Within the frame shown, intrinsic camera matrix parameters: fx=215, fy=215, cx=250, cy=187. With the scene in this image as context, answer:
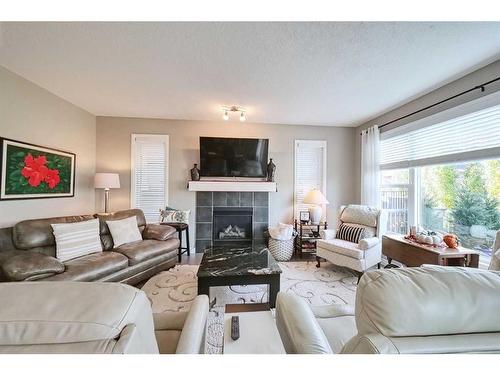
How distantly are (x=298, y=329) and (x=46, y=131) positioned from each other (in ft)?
12.7

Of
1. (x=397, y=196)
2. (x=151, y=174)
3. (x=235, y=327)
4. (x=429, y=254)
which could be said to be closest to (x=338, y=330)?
(x=235, y=327)

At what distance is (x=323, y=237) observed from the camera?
3418 mm

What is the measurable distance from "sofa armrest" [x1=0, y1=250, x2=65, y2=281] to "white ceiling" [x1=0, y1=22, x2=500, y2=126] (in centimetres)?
193

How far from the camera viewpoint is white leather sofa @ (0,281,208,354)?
1.59 feet

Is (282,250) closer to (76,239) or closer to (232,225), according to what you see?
(232,225)

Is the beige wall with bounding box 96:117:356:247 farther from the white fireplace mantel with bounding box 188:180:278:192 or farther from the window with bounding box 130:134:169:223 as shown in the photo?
the white fireplace mantel with bounding box 188:180:278:192

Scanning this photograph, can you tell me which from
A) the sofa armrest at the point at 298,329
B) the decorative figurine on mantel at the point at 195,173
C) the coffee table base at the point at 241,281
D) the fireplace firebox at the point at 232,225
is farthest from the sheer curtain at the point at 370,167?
the sofa armrest at the point at 298,329

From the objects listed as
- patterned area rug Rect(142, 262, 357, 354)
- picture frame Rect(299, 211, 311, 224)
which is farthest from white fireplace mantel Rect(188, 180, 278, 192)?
patterned area rug Rect(142, 262, 357, 354)

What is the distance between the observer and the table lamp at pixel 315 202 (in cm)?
390

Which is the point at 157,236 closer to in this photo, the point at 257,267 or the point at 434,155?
the point at 257,267

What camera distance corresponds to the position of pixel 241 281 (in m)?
2.12

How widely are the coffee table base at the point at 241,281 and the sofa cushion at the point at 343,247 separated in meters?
1.31
